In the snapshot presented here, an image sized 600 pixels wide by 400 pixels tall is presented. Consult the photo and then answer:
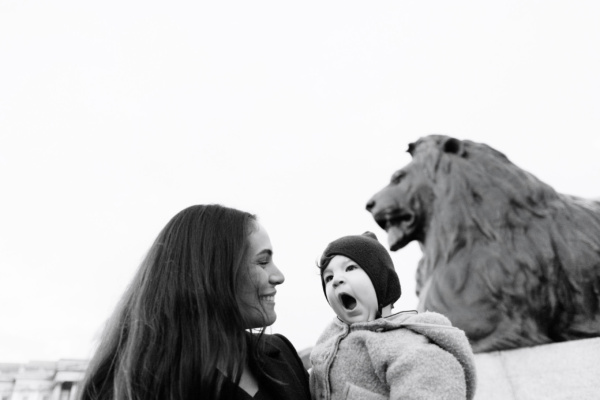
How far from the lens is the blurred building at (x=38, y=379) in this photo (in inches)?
494

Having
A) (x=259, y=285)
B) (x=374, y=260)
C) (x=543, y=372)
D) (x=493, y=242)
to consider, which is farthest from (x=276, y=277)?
(x=493, y=242)

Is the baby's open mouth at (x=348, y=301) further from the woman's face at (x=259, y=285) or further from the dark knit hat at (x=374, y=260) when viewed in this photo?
the woman's face at (x=259, y=285)

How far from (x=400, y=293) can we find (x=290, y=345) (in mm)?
523

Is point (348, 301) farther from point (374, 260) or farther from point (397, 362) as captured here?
point (397, 362)

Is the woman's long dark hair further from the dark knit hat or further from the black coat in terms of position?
the dark knit hat

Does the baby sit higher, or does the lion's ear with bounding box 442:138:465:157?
the lion's ear with bounding box 442:138:465:157

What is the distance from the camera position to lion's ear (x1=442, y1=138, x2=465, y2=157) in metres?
5.59

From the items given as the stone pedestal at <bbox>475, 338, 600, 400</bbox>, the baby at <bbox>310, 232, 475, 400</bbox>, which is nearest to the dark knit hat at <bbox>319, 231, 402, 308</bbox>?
A: the baby at <bbox>310, 232, 475, 400</bbox>

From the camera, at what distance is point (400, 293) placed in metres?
2.20

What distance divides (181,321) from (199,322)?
0.06 m

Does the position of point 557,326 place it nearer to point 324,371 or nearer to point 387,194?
point 387,194

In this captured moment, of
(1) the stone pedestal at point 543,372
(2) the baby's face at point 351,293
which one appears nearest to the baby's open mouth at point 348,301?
(2) the baby's face at point 351,293

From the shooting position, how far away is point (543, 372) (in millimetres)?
4098

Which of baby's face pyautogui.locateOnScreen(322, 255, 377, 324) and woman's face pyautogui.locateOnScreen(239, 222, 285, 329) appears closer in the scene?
woman's face pyautogui.locateOnScreen(239, 222, 285, 329)
